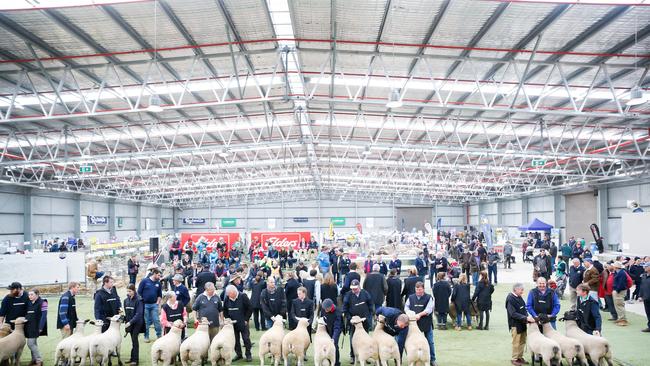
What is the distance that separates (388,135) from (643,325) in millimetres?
14161

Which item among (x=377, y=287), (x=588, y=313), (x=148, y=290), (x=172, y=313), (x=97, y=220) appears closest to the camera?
(x=172, y=313)

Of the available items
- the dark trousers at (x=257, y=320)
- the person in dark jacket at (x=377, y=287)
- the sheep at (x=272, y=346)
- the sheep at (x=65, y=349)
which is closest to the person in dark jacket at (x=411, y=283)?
the person in dark jacket at (x=377, y=287)

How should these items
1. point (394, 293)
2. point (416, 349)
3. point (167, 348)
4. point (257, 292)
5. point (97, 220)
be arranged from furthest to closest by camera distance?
point (97, 220), point (257, 292), point (394, 293), point (167, 348), point (416, 349)

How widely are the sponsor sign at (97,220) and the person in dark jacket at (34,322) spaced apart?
31.6 m

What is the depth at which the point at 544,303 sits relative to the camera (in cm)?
747

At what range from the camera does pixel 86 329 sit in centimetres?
1101

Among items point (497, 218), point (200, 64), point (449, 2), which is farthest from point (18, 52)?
point (497, 218)

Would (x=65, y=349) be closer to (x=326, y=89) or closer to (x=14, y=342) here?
(x=14, y=342)

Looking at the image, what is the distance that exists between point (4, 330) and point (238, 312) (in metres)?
3.94

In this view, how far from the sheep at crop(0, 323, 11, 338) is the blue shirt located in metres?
2.22

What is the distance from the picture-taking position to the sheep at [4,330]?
24.6ft

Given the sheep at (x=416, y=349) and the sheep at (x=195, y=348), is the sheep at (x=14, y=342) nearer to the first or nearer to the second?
the sheep at (x=195, y=348)

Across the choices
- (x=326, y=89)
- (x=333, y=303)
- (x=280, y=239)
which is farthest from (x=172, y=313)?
(x=280, y=239)

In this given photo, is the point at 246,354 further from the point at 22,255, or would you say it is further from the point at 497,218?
the point at 497,218
